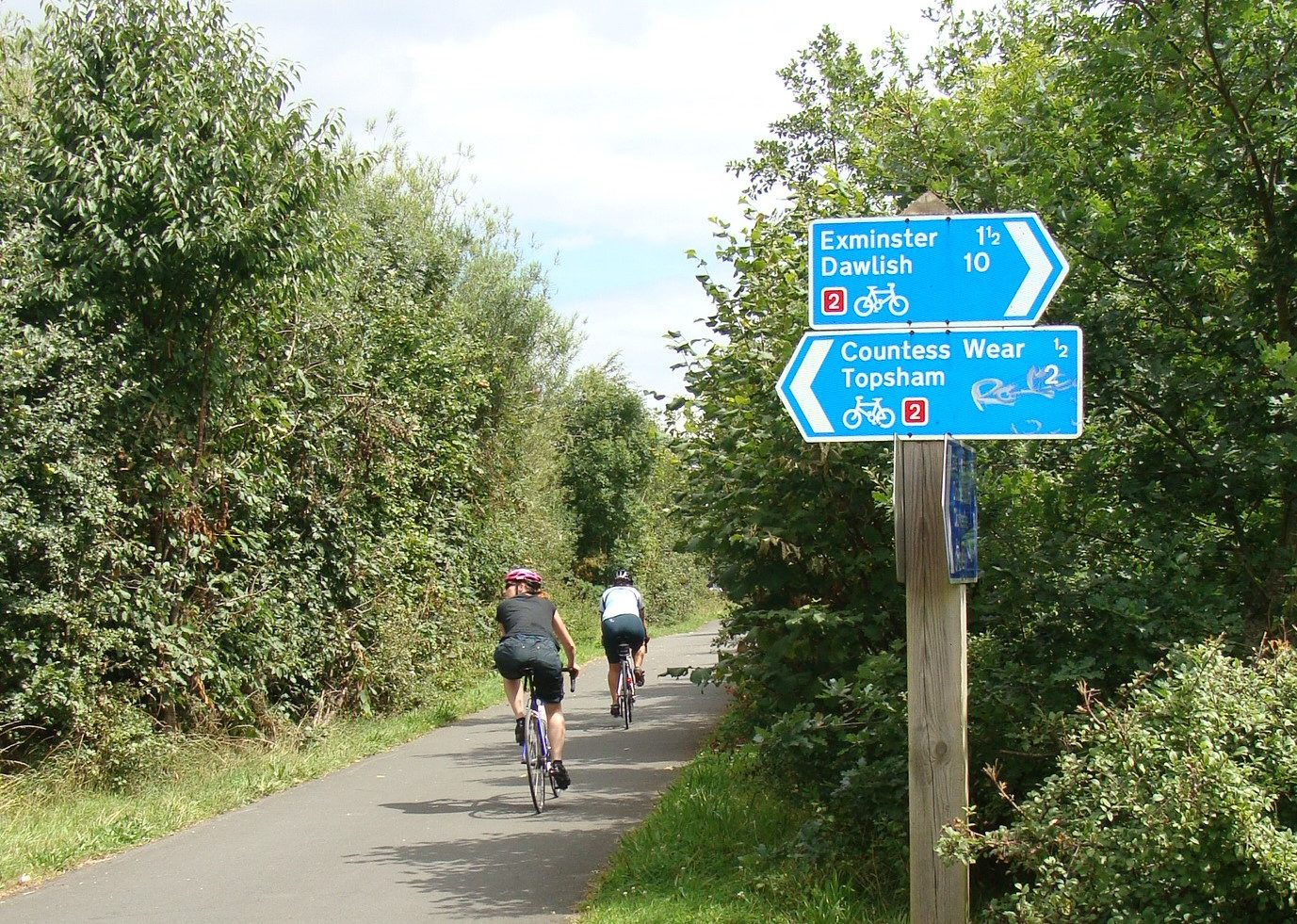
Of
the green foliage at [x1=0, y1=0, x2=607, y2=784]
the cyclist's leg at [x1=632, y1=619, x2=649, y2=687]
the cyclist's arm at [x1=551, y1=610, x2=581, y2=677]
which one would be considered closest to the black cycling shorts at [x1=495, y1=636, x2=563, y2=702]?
the cyclist's arm at [x1=551, y1=610, x2=581, y2=677]

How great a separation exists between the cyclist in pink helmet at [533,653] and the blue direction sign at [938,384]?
237 inches

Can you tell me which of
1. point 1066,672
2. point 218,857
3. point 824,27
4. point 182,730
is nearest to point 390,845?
point 218,857

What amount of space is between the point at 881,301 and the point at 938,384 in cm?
38

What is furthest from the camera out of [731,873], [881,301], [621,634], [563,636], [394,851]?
[621,634]

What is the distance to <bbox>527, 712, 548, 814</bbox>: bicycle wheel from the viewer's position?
10.3 metres

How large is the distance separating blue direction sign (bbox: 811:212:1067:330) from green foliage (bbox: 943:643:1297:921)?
4.81ft

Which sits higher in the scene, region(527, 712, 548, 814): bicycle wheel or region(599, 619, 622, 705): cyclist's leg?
region(599, 619, 622, 705): cyclist's leg

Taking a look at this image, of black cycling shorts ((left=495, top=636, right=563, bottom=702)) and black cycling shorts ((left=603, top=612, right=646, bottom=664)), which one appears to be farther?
black cycling shorts ((left=603, top=612, right=646, bottom=664))

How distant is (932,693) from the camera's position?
460 centimetres

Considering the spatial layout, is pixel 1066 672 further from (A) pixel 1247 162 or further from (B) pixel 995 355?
(A) pixel 1247 162

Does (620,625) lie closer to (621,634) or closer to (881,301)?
(621,634)

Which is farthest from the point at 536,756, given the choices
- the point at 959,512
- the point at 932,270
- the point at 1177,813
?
the point at 1177,813

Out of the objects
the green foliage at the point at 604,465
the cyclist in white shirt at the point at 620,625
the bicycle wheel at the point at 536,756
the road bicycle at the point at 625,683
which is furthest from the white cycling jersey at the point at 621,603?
the green foliage at the point at 604,465

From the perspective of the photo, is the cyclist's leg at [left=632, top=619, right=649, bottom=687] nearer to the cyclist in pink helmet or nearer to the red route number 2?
the cyclist in pink helmet
